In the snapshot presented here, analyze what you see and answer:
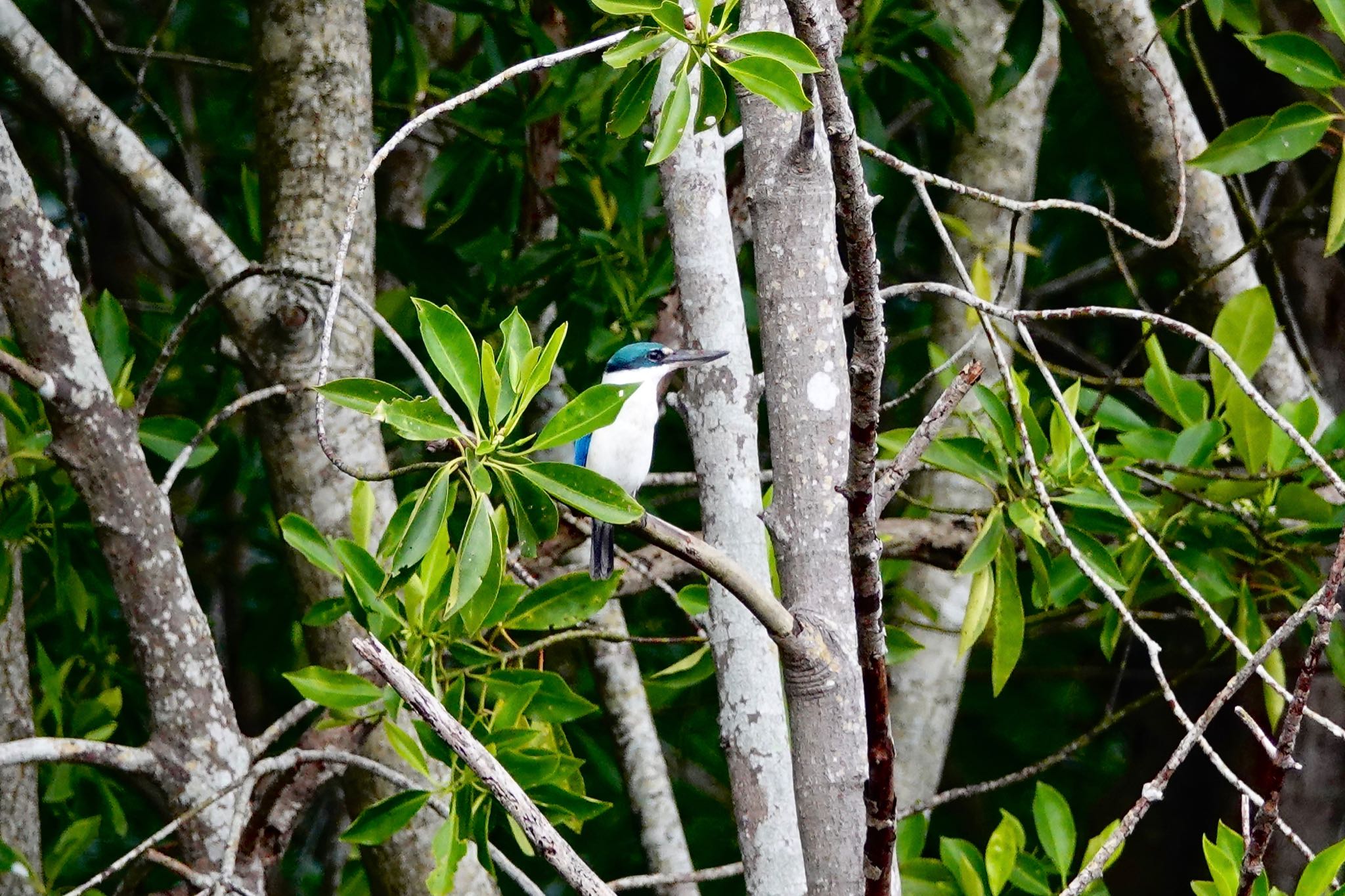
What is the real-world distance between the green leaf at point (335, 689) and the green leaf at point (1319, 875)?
1.64m

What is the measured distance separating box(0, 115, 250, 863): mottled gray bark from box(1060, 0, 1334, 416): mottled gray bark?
2.53 m

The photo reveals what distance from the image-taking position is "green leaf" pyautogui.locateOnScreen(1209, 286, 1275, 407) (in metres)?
2.77

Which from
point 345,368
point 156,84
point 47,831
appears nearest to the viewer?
point 345,368

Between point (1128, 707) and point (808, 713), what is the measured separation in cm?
149

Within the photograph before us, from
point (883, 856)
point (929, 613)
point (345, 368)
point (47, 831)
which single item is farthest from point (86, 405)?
point (47, 831)

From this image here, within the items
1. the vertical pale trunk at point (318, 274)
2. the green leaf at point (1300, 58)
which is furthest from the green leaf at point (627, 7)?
the green leaf at point (1300, 58)

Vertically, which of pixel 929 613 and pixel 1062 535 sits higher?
pixel 1062 535

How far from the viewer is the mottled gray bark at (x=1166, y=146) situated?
3.25m

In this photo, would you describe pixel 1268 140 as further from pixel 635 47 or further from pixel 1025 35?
pixel 635 47

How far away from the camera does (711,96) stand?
5.04 ft

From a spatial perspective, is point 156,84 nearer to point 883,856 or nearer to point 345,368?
point 345,368

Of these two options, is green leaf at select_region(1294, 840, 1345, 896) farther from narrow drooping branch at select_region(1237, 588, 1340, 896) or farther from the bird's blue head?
the bird's blue head

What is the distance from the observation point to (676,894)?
10.1ft

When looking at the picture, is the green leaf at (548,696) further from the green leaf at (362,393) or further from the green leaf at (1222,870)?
the green leaf at (1222,870)
